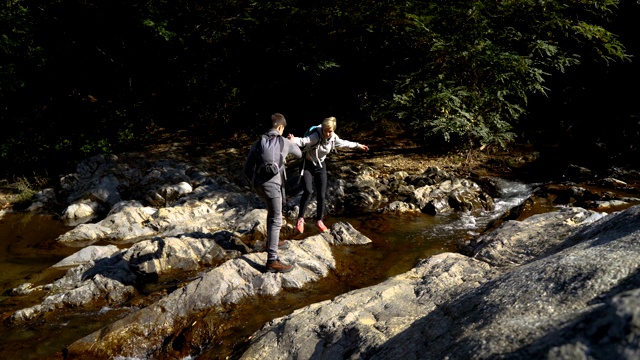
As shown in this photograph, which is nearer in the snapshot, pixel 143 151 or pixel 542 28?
pixel 542 28

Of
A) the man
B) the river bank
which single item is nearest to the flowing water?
the river bank

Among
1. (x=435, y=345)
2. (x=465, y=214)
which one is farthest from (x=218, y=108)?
(x=435, y=345)

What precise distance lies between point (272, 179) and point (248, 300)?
1592 millimetres

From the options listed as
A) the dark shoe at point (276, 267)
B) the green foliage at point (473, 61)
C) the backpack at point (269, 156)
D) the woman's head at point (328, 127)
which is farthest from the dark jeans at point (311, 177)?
the green foliage at point (473, 61)

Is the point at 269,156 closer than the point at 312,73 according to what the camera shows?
Yes

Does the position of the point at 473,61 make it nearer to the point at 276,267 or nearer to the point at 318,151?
the point at 318,151

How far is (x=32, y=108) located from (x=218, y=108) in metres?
6.71

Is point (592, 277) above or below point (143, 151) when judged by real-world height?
above

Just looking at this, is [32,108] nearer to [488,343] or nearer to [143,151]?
[143,151]

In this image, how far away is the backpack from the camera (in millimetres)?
5723

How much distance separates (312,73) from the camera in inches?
587

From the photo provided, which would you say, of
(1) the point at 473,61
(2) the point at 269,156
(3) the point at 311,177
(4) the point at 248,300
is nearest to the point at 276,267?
(4) the point at 248,300

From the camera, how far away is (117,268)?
6652 millimetres

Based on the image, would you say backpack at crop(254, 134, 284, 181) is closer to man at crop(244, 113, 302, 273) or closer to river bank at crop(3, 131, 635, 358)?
man at crop(244, 113, 302, 273)
